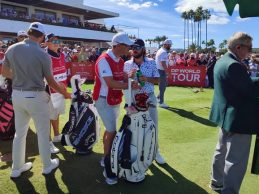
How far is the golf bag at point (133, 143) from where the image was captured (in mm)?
4391

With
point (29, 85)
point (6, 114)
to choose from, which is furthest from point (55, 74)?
point (29, 85)

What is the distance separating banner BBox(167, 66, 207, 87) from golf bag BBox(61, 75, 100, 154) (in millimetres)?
11405

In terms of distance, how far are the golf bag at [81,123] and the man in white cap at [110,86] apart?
88 centimetres

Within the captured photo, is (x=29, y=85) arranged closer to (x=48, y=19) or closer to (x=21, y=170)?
(x=21, y=170)

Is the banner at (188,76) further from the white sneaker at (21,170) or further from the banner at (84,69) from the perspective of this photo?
the white sneaker at (21,170)

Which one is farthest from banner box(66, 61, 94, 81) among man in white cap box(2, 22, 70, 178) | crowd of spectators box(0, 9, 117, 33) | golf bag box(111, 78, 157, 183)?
crowd of spectators box(0, 9, 117, 33)

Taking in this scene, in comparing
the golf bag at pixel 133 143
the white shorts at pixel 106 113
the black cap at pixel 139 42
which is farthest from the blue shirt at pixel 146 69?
the golf bag at pixel 133 143

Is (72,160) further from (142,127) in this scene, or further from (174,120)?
(174,120)

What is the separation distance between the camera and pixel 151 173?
5051 mm

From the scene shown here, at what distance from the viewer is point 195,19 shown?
98875mm

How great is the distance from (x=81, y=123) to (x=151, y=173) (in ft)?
4.74

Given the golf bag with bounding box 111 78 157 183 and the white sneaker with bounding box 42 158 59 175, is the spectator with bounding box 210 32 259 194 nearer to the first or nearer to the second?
the golf bag with bounding box 111 78 157 183

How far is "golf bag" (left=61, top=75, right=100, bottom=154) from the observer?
5598 mm

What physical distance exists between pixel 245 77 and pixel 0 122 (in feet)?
15.7
